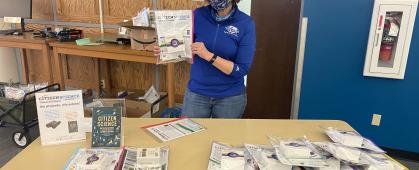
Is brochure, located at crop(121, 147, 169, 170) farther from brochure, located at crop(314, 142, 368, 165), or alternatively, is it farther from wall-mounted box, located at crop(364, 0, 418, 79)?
wall-mounted box, located at crop(364, 0, 418, 79)

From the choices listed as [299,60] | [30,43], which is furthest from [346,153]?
[30,43]

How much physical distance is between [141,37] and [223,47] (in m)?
1.37

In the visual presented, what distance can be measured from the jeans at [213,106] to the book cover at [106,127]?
2.14ft

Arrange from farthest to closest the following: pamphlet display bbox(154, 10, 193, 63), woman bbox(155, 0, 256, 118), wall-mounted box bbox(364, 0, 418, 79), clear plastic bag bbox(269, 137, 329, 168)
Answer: wall-mounted box bbox(364, 0, 418, 79), woman bbox(155, 0, 256, 118), pamphlet display bbox(154, 10, 193, 63), clear plastic bag bbox(269, 137, 329, 168)

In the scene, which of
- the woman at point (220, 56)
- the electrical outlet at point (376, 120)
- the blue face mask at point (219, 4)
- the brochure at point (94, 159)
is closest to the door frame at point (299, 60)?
the electrical outlet at point (376, 120)

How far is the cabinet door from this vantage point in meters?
2.39

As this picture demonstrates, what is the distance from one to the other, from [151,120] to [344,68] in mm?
1835

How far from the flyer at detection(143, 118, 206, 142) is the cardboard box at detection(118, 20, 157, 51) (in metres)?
1.48

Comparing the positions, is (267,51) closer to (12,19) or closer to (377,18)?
(377,18)

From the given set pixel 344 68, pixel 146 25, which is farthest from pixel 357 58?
pixel 146 25

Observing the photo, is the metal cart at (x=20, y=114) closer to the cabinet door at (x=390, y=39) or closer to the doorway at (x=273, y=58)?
the doorway at (x=273, y=58)

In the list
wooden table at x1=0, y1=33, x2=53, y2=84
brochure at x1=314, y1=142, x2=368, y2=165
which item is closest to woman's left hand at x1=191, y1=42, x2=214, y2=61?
brochure at x1=314, y1=142, x2=368, y2=165

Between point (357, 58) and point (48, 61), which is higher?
point (357, 58)

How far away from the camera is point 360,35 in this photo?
256 centimetres
